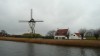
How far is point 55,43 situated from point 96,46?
1298 centimetres

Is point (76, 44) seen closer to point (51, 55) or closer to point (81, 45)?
point (81, 45)

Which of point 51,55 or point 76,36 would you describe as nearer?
point 51,55

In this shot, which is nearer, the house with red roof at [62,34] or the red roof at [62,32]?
Answer: the house with red roof at [62,34]

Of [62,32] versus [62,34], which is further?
[62,32]

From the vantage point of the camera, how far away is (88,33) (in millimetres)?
117750

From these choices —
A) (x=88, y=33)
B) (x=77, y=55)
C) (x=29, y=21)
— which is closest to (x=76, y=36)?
(x=29, y=21)

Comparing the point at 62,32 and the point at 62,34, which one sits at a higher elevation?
the point at 62,32

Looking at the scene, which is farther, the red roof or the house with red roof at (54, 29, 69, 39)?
the red roof

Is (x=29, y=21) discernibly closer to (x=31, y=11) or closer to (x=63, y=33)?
(x=31, y=11)

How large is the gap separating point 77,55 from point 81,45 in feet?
46.1

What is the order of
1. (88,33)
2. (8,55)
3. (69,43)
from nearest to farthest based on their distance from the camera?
1. (8,55)
2. (69,43)
3. (88,33)

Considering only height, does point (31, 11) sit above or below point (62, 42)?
above

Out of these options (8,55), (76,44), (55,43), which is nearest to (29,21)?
(55,43)

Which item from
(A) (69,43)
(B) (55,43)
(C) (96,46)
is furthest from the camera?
(B) (55,43)
